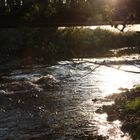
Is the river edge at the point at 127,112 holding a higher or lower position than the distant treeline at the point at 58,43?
higher

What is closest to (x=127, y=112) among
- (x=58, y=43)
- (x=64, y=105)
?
(x=64, y=105)

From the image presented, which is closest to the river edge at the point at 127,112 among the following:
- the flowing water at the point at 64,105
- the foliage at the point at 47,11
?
the flowing water at the point at 64,105

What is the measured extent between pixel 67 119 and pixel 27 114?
5.66 ft

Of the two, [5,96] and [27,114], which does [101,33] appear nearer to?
[5,96]

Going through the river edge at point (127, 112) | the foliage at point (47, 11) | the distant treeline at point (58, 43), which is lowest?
the distant treeline at point (58, 43)

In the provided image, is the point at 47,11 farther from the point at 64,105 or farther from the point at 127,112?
the point at 127,112

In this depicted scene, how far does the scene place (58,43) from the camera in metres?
33.9

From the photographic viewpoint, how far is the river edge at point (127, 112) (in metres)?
12.7

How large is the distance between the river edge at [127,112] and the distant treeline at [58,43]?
1391cm

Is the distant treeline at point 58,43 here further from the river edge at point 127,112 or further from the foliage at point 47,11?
the river edge at point 127,112

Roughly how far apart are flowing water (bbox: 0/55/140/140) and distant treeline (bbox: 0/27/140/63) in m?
5.68

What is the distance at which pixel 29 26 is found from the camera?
117ft

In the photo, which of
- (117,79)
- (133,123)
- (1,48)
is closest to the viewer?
(133,123)

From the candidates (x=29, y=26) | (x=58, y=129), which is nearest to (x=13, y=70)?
(x=29, y=26)
